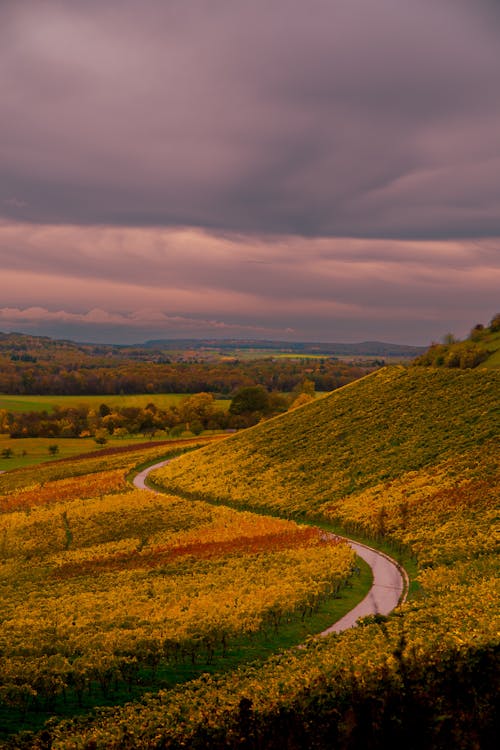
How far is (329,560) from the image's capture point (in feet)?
115

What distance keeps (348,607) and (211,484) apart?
4014 centimetres

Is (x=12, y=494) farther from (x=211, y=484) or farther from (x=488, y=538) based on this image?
(x=488, y=538)

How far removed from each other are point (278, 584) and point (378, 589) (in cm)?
588

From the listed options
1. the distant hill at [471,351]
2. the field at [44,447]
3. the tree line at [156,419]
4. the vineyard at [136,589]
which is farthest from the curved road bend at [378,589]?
the tree line at [156,419]

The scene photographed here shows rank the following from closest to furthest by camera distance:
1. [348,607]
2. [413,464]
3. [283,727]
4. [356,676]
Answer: [283,727], [356,676], [348,607], [413,464]

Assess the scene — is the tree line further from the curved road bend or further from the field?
the curved road bend

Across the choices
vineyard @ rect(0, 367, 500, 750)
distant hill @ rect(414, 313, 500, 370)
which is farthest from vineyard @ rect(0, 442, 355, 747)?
distant hill @ rect(414, 313, 500, 370)

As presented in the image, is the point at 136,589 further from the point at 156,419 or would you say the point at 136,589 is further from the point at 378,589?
the point at 156,419

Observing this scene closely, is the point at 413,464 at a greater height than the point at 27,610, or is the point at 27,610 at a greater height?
the point at 413,464

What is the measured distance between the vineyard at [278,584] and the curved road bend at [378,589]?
1227mm

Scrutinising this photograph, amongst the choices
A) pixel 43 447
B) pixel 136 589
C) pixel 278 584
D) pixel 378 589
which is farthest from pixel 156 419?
pixel 378 589

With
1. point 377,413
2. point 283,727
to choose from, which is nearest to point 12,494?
point 377,413

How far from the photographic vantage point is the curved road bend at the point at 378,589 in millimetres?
27109

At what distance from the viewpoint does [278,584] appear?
30.5 metres
